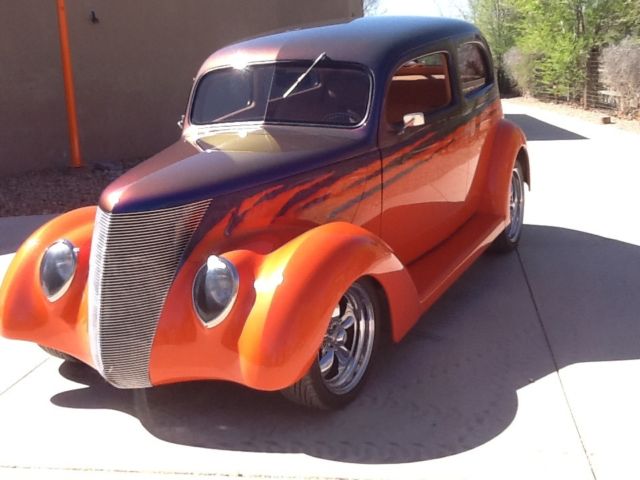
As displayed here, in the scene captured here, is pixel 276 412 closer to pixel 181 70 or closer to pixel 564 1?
pixel 181 70

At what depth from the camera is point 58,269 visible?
413 cm

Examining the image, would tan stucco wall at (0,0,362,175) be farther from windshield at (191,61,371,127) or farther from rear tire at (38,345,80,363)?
rear tire at (38,345,80,363)

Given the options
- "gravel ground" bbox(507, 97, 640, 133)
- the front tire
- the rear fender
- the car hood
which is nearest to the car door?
the rear fender

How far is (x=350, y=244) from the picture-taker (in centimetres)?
377

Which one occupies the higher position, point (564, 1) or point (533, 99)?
point (564, 1)

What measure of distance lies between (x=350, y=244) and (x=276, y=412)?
3.09 ft

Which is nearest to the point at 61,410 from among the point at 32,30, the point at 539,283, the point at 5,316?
the point at 5,316

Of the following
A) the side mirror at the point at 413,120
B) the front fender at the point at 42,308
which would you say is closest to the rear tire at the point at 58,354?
the front fender at the point at 42,308

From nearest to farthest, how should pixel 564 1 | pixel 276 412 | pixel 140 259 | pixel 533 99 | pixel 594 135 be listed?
pixel 140 259 → pixel 276 412 → pixel 594 135 → pixel 564 1 → pixel 533 99

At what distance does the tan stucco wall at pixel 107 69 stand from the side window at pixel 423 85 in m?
6.54

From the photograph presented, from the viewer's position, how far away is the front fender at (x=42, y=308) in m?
3.99

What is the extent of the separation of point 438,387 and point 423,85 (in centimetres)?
243

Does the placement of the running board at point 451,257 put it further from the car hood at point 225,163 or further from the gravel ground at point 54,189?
the gravel ground at point 54,189

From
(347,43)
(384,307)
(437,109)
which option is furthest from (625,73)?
(384,307)
